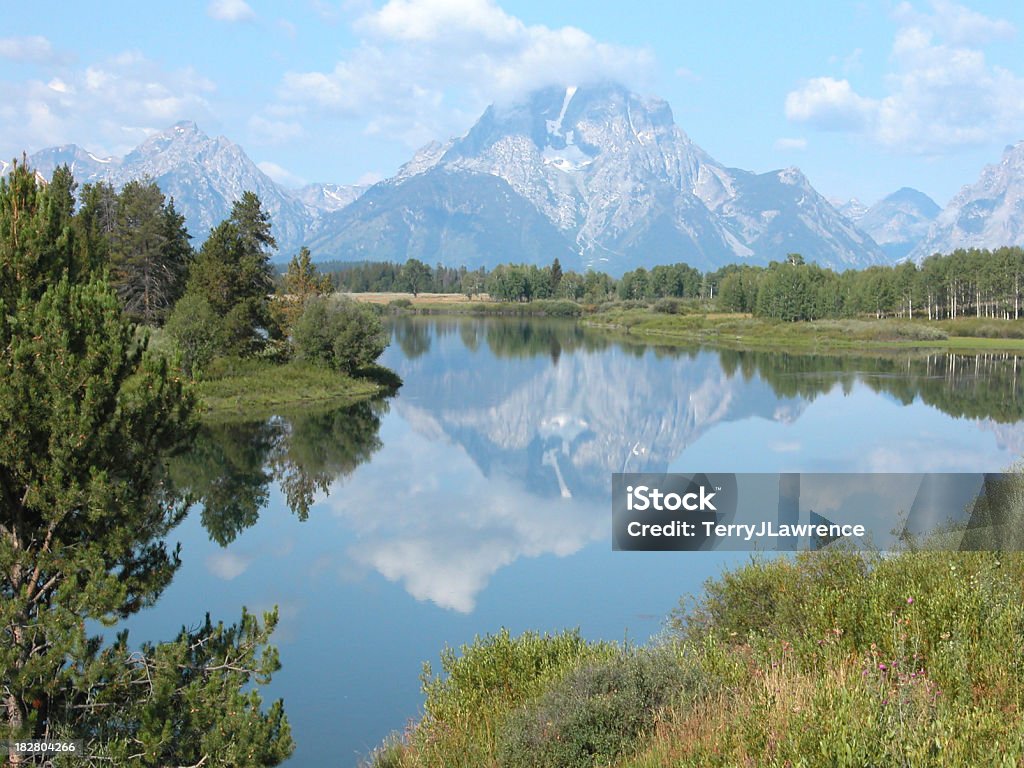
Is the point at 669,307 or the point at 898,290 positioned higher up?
the point at 898,290

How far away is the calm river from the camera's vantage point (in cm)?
2023

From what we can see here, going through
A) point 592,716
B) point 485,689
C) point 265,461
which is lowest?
point 265,461

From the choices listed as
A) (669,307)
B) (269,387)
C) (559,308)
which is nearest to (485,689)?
(269,387)

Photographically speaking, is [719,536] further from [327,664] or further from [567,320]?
[567,320]

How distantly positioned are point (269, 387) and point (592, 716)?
46199mm

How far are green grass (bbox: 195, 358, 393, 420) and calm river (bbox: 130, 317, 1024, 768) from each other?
2741 mm

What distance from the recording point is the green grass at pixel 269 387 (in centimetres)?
5100

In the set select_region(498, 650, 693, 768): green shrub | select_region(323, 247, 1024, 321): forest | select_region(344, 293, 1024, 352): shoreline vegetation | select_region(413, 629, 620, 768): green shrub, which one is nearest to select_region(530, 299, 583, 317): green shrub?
select_region(344, 293, 1024, 352): shoreline vegetation

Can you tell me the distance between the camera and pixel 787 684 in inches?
363

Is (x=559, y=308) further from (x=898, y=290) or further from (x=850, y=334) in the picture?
(x=850, y=334)

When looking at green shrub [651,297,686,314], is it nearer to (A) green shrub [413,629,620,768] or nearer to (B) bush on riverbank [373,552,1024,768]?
(B) bush on riverbank [373,552,1024,768]

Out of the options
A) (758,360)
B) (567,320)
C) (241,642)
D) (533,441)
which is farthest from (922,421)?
(567,320)

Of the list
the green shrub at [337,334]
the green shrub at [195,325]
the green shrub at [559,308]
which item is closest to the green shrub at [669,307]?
the green shrub at [559,308]

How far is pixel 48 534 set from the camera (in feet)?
33.7
